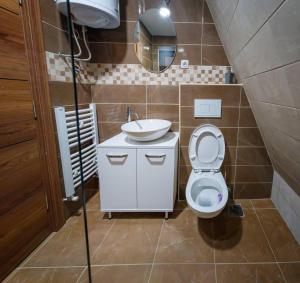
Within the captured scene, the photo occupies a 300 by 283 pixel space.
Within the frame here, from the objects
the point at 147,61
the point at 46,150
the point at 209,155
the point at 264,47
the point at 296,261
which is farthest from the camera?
the point at 147,61

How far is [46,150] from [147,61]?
130 cm

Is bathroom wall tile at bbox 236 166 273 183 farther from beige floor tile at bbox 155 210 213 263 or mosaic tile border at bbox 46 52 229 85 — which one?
mosaic tile border at bbox 46 52 229 85

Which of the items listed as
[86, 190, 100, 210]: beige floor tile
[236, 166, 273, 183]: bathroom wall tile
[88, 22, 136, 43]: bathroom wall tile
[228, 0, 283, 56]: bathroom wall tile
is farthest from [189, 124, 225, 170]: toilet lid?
[88, 22, 136, 43]: bathroom wall tile

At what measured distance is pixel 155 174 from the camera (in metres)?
1.70

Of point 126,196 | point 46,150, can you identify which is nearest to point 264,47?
point 126,196

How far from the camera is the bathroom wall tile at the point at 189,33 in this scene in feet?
6.49

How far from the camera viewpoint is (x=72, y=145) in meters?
1.71

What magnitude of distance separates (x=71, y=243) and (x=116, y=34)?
195 cm

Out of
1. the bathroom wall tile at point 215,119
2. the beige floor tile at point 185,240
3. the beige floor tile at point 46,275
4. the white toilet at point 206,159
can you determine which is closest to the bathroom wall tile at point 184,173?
the white toilet at point 206,159

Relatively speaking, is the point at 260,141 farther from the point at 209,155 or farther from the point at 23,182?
the point at 23,182

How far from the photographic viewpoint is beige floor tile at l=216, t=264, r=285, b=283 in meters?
1.22

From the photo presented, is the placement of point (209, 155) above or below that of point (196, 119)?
below

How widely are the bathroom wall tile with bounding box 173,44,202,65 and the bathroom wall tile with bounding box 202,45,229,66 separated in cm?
5

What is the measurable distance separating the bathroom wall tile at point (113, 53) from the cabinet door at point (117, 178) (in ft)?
3.29
